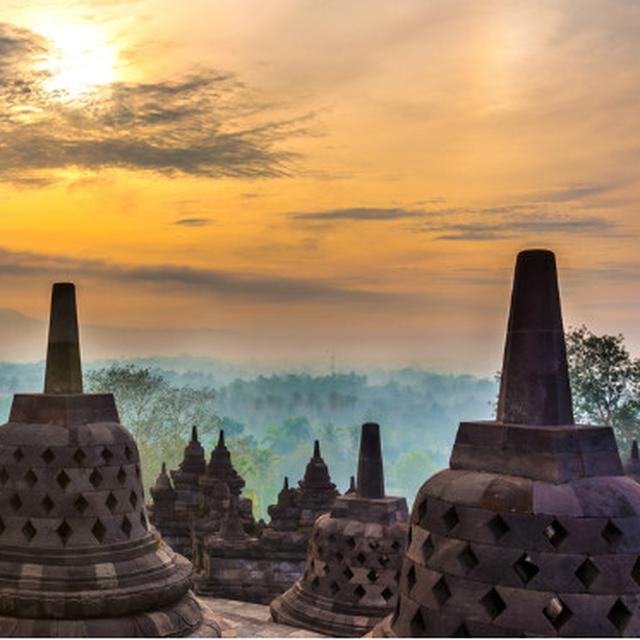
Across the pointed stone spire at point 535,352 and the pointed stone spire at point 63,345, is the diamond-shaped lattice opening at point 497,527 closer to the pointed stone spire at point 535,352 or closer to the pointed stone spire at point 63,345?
the pointed stone spire at point 535,352

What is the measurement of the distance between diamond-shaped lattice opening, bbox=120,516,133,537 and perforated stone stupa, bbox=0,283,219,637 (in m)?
0.01

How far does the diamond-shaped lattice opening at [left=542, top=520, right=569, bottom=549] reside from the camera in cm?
602

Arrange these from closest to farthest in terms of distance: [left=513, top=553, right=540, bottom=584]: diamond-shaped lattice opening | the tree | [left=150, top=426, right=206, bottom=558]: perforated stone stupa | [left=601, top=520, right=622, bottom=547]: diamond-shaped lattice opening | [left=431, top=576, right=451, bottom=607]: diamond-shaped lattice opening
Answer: [left=513, top=553, right=540, bottom=584]: diamond-shaped lattice opening < [left=601, top=520, right=622, bottom=547]: diamond-shaped lattice opening < [left=431, top=576, right=451, bottom=607]: diamond-shaped lattice opening < [left=150, top=426, right=206, bottom=558]: perforated stone stupa < the tree

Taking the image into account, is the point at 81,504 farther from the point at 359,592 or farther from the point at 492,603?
the point at 492,603

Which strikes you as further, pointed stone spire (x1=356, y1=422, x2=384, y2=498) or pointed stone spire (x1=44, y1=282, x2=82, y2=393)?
pointed stone spire (x1=356, y1=422, x2=384, y2=498)

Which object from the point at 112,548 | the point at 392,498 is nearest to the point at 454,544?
the point at 112,548

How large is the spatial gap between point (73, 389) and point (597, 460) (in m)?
7.98

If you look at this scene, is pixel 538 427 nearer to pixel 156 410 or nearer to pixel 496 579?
pixel 496 579

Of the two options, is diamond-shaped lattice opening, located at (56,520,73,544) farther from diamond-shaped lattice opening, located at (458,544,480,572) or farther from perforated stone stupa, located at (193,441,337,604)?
perforated stone stupa, located at (193,441,337,604)

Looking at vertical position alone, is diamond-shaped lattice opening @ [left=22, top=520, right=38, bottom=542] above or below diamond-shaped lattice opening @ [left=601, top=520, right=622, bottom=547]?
below

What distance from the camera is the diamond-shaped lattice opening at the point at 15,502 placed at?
1136 cm

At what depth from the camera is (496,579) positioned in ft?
19.7

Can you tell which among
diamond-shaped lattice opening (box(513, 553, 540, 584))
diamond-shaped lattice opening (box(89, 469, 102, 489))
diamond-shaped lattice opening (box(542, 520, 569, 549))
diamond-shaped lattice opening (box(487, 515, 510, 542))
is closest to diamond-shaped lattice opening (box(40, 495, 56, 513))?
diamond-shaped lattice opening (box(89, 469, 102, 489))

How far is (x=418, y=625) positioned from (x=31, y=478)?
6837mm
